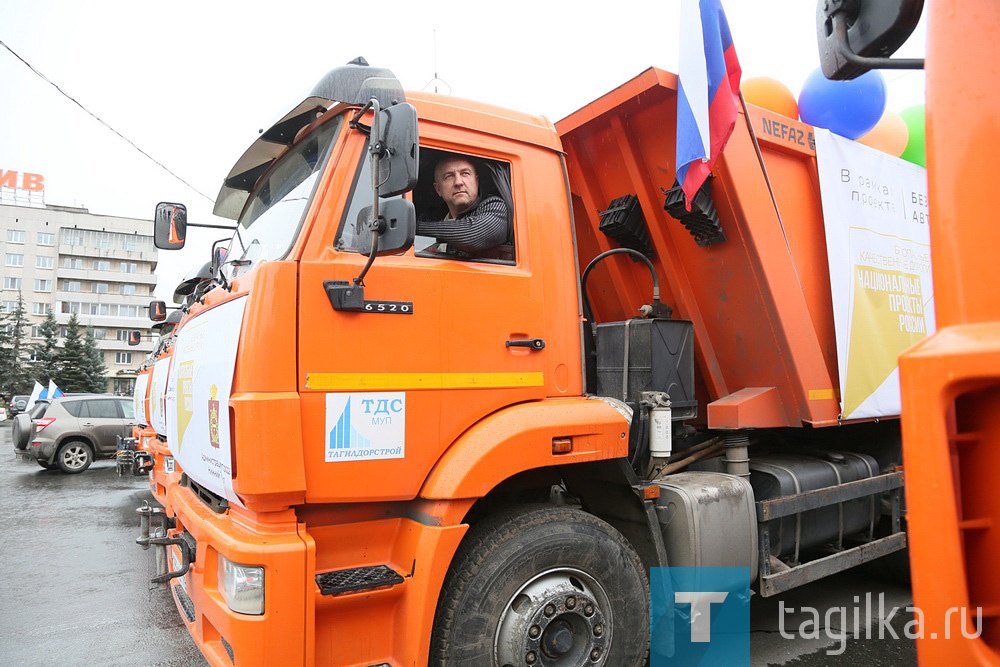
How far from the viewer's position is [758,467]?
3.99m

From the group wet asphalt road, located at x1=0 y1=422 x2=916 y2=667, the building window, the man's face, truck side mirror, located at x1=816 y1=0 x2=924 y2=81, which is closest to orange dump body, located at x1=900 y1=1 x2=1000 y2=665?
truck side mirror, located at x1=816 y1=0 x2=924 y2=81

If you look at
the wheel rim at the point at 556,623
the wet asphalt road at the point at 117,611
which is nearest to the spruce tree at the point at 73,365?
the wet asphalt road at the point at 117,611

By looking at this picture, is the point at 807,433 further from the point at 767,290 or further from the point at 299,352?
the point at 299,352

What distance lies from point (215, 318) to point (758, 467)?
3.18 meters

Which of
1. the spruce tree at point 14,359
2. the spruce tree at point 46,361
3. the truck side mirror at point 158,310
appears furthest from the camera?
the spruce tree at point 46,361

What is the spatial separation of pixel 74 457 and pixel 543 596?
1423 cm

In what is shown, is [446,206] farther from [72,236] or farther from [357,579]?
[72,236]

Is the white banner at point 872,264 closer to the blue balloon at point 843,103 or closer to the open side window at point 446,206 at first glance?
the blue balloon at point 843,103

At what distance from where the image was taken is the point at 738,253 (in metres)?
3.70

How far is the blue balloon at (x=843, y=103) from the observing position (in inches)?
163

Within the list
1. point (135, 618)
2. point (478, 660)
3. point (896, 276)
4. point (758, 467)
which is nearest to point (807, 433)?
point (758, 467)

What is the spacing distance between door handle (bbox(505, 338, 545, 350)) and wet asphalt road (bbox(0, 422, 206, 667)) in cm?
305

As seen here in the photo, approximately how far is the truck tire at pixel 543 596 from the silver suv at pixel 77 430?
1304 centimetres

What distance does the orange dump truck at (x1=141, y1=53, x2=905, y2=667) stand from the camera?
8.04 feet
